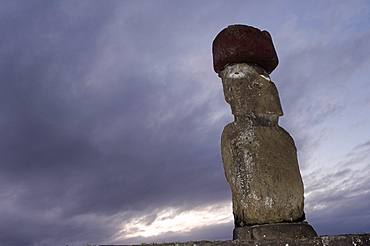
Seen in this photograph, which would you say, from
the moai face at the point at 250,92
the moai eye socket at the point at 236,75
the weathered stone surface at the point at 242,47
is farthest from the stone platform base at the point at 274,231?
the weathered stone surface at the point at 242,47

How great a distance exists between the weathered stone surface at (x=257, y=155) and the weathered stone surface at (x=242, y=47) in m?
0.22

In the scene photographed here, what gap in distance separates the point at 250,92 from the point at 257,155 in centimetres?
141

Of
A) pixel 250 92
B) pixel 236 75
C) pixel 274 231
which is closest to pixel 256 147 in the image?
pixel 250 92

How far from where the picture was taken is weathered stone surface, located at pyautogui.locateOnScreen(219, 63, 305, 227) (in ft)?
22.3

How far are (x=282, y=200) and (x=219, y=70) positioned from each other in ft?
10.5

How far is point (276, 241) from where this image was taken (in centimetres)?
542

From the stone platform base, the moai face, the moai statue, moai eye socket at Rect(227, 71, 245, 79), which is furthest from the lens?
moai eye socket at Rect(227, 71, 245, 79)

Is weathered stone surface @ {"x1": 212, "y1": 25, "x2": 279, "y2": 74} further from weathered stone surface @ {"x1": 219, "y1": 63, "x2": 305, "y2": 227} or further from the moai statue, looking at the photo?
weathered stone surface @ {"x1": 219, "y1": 63, "x2": 305, "y2": 227}

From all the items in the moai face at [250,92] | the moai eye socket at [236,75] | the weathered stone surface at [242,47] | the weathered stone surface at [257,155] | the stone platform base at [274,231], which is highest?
the weathered stone surface at [242,47]

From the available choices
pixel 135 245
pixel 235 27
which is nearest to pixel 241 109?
pixel 235 27

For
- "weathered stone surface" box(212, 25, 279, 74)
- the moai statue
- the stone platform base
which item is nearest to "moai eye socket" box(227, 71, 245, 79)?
the moai statue

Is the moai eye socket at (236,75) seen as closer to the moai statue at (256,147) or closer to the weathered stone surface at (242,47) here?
the moai statue at (256,147)

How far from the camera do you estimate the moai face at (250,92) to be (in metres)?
7.57

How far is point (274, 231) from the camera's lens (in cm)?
649
